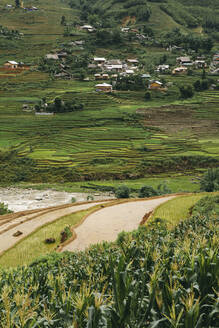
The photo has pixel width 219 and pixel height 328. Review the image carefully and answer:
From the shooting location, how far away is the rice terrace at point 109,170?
5.52m

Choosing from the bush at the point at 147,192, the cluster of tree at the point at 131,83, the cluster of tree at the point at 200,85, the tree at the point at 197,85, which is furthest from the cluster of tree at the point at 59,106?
the bush at the point at 147,192

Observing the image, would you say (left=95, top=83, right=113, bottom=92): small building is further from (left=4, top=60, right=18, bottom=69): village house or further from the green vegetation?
the green vegetation

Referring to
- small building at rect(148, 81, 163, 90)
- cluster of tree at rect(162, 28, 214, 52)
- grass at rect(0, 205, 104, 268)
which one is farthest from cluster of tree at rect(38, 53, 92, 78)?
grass at rect(0, 205, 104, 268)

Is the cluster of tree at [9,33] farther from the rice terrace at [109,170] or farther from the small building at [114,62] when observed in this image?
the small building at [114,62]

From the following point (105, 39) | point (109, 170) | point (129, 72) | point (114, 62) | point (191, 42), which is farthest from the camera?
point (105, 39)

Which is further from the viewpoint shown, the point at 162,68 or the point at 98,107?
the point at 162,68

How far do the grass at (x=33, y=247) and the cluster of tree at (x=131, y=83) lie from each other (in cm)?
6199

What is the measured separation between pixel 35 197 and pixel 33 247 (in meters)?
19.7

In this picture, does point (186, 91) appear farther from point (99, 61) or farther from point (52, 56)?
point (52, 56)

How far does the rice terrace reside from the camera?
217 inches

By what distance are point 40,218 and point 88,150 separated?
91.7 feet

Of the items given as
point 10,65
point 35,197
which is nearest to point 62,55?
Answer: point 10,65

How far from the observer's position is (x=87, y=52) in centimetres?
10031

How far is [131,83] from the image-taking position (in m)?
78.4
